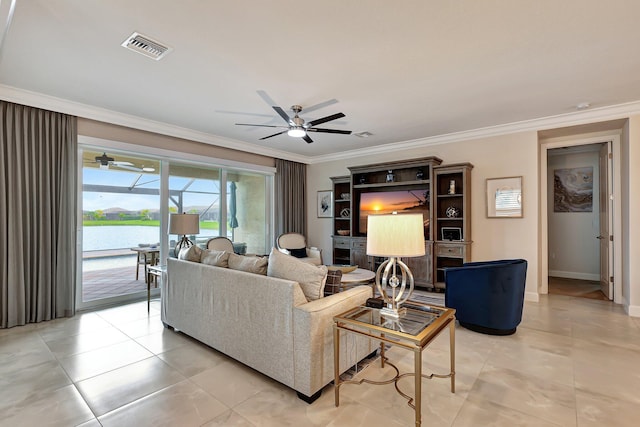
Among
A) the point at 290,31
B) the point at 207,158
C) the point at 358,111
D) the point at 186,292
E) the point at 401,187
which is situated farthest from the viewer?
the point at 401,187

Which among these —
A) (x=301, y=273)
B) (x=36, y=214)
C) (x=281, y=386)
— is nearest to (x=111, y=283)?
(x=36, y=214)

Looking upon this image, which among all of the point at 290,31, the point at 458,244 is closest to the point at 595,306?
the point at 458,244

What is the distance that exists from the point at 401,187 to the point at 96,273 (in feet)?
16.5

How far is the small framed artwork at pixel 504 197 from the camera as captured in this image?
14.7ft

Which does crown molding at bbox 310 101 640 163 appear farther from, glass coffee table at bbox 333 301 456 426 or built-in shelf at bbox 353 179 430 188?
glass coffee table at bbox 333 301 456 426

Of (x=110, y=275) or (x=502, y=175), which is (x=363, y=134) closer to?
(x=502, y=175)

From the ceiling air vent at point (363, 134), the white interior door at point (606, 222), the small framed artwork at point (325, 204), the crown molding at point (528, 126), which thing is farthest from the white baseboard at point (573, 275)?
the ceiling air vent at point (363, 134)

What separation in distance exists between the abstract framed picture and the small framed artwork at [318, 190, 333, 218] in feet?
14.9

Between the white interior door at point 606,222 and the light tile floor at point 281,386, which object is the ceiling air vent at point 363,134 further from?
the white interior door at point 606,222

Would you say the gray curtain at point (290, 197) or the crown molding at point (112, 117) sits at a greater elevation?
the crown molding at point (112, 117)

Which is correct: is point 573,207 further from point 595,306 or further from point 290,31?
point 290,31

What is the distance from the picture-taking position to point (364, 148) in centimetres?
603

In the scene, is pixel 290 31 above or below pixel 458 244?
above

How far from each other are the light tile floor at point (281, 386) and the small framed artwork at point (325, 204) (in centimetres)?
390
